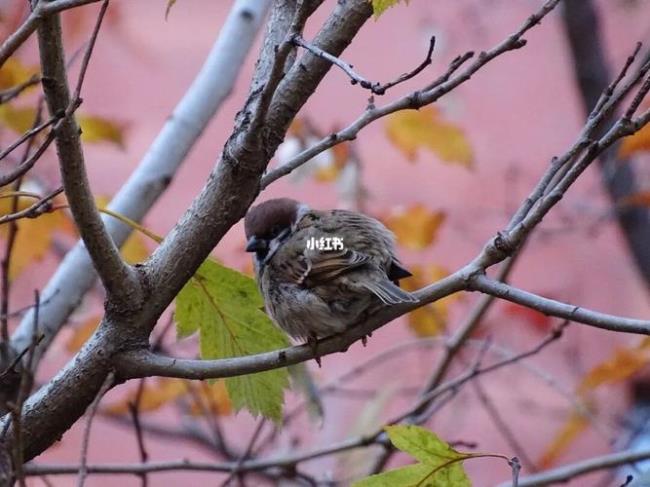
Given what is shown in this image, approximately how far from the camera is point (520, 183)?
4.09 meters

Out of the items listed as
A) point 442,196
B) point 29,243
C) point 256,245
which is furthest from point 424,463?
point 442,196

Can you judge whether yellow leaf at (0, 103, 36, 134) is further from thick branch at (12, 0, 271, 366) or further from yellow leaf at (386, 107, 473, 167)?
yellow leaf at (386, 107, 473, 167)

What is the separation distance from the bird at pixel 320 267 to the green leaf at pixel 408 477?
0.27 metres

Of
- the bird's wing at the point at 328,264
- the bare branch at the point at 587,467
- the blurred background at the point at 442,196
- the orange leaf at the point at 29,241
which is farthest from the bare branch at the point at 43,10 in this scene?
the blurred background at the point at 442,196

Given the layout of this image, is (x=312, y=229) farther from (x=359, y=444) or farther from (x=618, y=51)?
(x=618, y=51)

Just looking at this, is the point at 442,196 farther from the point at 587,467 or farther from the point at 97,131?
the point at 587,467

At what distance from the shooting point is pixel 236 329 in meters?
1.51

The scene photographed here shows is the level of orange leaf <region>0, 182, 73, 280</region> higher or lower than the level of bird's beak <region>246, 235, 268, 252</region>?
higher

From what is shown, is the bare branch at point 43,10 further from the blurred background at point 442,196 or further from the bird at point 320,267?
the blurred background at point 442,196

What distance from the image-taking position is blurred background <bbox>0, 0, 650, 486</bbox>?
142 inches

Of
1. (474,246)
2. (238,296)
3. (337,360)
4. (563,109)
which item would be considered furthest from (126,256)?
(563,109)

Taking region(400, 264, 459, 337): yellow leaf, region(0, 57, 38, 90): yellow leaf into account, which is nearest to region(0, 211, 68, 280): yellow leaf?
region(0, 57, 38, 90): yellow leaf

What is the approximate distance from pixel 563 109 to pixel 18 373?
323cm

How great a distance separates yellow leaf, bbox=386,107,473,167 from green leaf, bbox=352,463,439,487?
1.53 metres
